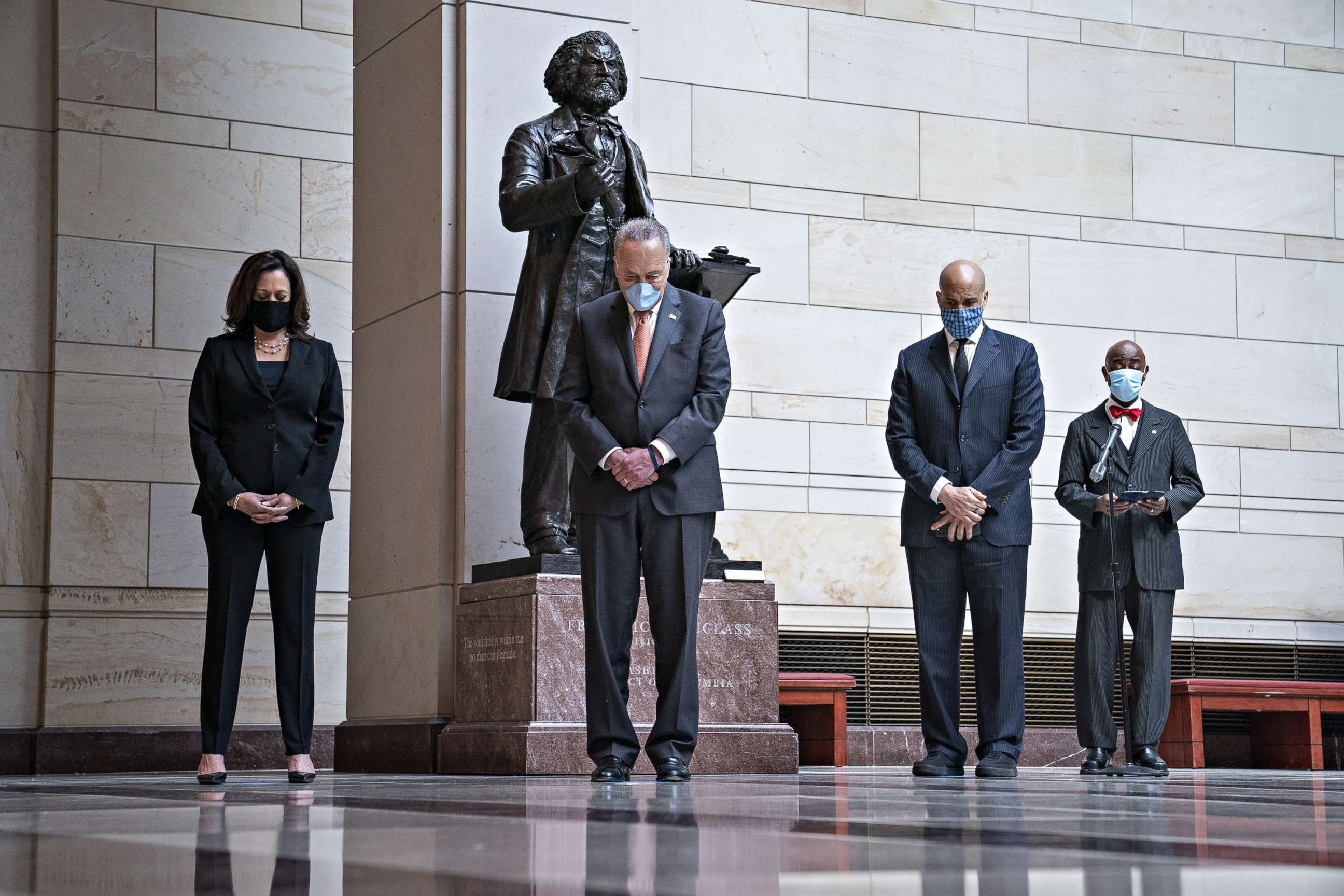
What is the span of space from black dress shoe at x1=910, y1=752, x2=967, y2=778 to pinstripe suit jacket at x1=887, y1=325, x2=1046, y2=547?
0.85 meters

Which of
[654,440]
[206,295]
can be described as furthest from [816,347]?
[654,440]

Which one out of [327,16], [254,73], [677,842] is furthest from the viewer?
[327,16]

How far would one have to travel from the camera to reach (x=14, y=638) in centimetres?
1007

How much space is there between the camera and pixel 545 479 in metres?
7.66

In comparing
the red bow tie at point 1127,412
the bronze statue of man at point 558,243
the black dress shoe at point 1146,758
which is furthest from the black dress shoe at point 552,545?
the red bow tie at point 1127,412

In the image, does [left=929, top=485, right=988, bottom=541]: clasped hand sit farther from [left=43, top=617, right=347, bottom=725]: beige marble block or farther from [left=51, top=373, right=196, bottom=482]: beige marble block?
[left=51, top=373, right=196, bottom=482]: beige marble block

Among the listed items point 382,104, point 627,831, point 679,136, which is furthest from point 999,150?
point 627,831

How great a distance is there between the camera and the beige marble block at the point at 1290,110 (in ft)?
42.9

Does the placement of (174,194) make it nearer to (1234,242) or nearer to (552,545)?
(552,545)

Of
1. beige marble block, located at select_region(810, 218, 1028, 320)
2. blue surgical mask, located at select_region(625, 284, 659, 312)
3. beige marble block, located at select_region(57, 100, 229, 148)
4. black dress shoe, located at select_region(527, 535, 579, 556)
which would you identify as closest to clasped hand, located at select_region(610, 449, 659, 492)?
blue surgical mask, located at select_region(625, 284, 659, 312)

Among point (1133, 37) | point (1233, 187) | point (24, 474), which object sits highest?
point (1133, 37)

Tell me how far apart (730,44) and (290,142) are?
9.81ft

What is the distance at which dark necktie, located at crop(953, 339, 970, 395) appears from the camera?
7074 millimetres

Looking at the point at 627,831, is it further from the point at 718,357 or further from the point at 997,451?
the point at 997,451
